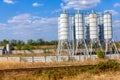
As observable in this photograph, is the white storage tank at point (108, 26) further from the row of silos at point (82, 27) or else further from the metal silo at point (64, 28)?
the metal silo at point (64, 28)

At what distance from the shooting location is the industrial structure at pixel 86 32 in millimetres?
53469

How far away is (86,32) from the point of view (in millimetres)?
57656

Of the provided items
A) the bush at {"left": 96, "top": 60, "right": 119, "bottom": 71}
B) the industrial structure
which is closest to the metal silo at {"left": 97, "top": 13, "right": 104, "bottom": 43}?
the industrial structure

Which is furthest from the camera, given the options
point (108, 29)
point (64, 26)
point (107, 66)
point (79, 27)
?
point (108, 29)

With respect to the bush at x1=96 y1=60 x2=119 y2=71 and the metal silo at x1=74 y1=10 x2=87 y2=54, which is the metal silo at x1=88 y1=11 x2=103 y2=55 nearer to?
the metal silo at x1=74 y1=10 x2=87 y2=54

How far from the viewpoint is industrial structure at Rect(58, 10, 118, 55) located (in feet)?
175

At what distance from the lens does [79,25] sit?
53969 millimetres

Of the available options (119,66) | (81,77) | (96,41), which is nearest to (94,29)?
(96,41)

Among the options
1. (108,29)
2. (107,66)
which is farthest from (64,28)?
(107,66)

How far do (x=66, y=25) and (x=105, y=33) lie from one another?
8.36 m

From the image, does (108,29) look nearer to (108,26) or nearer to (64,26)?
(108,26)

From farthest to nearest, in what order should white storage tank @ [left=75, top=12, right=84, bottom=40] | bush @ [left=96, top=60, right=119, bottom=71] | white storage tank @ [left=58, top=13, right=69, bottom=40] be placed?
white storage tank @ [left=75, top=12, right=84, bottom=40]
white storage tank @ [left=58, top=13, right=69, bottom=40]
bush @ [left=96, top=60, right=119, bottom=71]

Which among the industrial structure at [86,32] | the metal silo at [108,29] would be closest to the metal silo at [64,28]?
the industrial structure at [86,32]

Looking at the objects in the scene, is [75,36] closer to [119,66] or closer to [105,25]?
[105,25]
